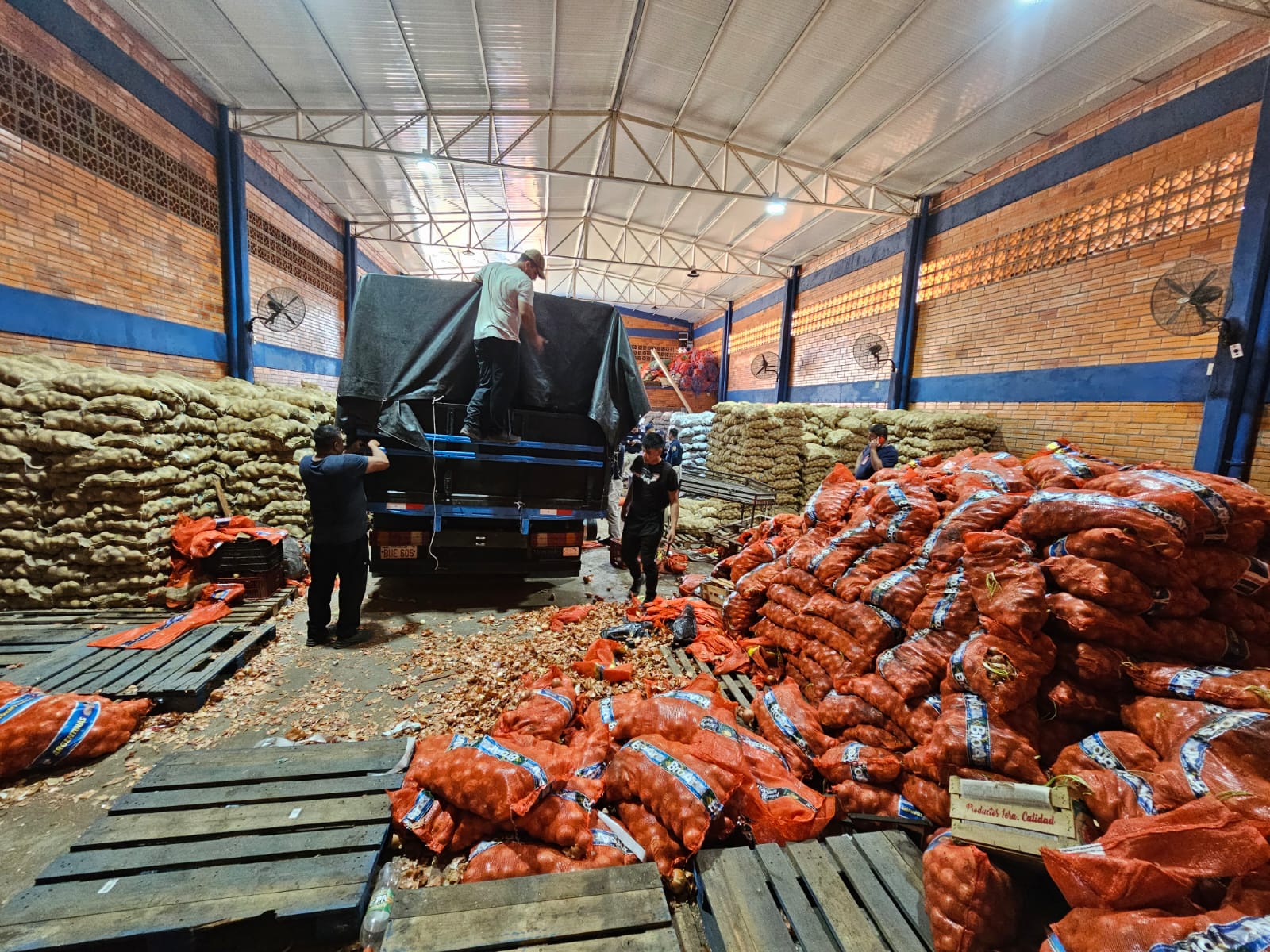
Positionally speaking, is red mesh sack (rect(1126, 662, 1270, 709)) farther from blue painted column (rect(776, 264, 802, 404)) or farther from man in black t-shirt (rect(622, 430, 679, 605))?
blue painted column (rect(776, 264, 802, 404))

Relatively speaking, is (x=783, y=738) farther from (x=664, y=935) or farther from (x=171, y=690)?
(x=171, y=690)

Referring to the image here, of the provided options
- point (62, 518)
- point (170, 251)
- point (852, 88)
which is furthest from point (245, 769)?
point (852, 88)

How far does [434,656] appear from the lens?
151 inches

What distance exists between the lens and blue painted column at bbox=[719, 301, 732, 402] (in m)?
19.3

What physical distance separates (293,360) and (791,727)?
12.4 m

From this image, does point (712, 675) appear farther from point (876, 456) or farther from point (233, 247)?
point (233, 247)

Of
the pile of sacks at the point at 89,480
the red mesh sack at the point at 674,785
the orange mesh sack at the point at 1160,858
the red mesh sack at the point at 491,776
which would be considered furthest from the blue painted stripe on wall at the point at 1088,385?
the pile of sacks at the point at 89,480

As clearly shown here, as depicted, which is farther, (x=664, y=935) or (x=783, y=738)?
(x=783, y=738)

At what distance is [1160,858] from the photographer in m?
1.38

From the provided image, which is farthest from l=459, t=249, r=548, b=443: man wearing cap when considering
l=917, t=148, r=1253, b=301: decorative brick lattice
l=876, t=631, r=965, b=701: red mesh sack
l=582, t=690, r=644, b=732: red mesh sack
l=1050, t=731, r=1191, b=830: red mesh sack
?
l=917, t=148, r=1253, b=301: decorative brick lattice

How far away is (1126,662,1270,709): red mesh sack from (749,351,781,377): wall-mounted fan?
13.6m

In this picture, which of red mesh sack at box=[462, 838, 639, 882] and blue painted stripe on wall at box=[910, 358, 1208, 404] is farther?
blue painted stripe on wall at box=[910, 358, 1208, 404]

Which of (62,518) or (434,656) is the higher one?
(62,518)

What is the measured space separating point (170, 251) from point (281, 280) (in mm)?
3288
